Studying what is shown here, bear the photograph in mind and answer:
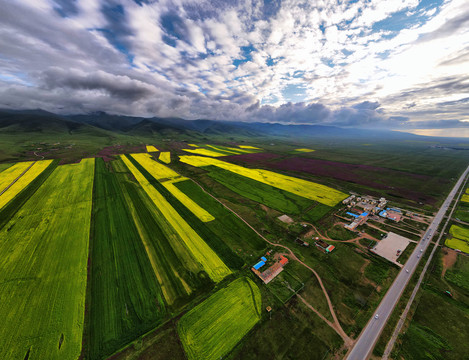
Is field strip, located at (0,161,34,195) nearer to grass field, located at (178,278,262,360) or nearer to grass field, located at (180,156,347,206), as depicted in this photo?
grass field, located at (178,278,262,360)

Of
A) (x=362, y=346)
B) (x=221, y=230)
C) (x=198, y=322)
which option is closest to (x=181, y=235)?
(x=221, y=230)

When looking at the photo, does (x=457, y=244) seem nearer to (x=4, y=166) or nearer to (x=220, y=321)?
(x=220, y=321)

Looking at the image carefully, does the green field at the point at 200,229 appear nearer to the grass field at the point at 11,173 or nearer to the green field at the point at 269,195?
the green field at the point at 269,195

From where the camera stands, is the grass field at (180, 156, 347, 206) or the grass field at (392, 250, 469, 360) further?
the grass field at (180, 156, 347, 206)

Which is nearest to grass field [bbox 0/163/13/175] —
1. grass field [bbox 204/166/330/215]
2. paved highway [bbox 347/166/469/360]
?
grass field [bbox 204/166/330/215]

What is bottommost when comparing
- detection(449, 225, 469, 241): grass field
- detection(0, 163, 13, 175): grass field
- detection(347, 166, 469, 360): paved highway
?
detection(347, 166, 469, 360): paved highway
